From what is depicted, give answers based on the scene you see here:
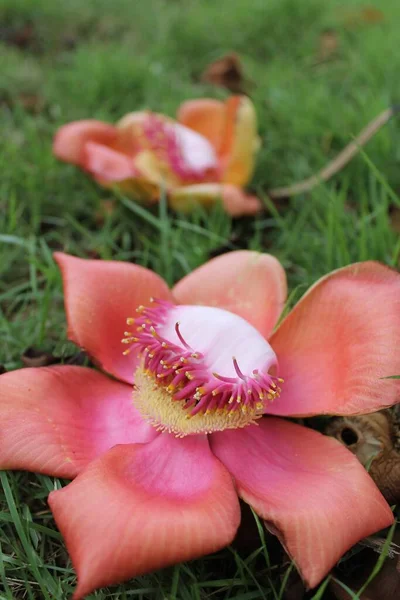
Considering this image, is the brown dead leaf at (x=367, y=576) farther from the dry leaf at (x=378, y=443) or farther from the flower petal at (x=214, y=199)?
the flower petal at (x=214, y=199)

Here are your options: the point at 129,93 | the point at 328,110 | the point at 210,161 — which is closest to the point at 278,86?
the point at 328,110

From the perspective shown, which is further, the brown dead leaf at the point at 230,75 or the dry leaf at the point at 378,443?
the brown dead leaf at the point at 230,75

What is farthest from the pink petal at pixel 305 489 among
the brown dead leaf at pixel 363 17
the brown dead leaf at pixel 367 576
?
the brown dead leaf at pixel 363 17

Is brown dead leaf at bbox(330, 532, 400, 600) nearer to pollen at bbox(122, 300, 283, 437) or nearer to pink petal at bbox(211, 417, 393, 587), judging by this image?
pink petal at bbox(211, 417, 393, 587)

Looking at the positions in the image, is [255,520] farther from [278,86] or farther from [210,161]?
[278,86]

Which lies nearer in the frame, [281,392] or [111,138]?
[281,392]

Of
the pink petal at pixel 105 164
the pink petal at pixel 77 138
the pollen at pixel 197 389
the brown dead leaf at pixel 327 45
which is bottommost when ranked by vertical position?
the pollen at pixel 197 389

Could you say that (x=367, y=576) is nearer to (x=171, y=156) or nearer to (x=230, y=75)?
(x=171, y=156)
